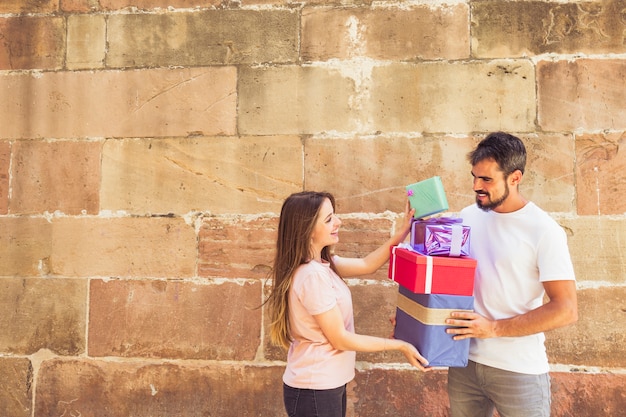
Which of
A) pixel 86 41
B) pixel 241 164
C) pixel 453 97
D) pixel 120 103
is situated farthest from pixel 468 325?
pixel 86 41

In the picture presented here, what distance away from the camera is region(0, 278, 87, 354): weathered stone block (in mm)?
3229

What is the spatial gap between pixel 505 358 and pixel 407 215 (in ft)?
2.51

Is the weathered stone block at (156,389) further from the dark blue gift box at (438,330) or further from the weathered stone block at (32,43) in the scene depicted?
the weathered stone block at (32,43)

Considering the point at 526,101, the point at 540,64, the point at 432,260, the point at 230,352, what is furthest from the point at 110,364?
the point at 540,64

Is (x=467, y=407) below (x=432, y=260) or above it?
below

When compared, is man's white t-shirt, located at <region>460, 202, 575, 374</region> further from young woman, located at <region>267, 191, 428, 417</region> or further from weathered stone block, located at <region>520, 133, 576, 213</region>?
weathered stone block, located at <region>520, 133, 576, 213</region>

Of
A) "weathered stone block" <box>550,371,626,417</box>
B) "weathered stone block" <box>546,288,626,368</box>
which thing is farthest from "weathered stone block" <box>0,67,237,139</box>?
"weathered stone block" <box>550,371,626,417</box>

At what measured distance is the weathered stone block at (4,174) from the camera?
332 centimetres

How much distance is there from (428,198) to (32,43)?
3.11 metres

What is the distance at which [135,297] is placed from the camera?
320 centimetres

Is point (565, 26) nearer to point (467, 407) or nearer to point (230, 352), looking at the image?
point (467, 407)

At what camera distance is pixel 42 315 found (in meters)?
3.26

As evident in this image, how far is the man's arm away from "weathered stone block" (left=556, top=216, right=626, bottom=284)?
1.25m

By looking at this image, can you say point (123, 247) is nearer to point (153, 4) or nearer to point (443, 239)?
point (153, 4)
